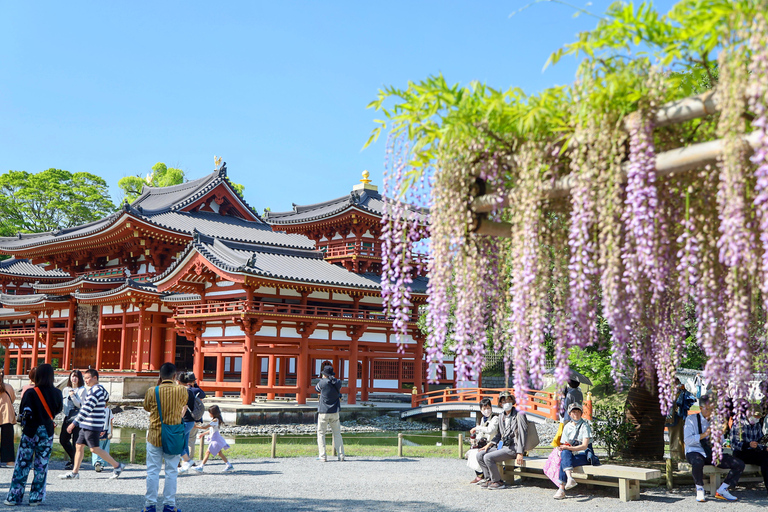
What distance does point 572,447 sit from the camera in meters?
8.79

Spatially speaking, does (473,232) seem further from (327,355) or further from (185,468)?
(327,355)

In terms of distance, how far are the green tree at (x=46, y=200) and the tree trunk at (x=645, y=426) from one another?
45.7 metres

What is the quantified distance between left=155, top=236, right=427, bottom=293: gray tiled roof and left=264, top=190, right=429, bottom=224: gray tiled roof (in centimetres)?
161

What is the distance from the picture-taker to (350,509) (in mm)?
8055

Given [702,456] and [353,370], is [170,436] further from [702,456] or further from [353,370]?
[353,370]

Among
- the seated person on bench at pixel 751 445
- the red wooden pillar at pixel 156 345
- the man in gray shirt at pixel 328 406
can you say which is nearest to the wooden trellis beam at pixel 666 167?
the seated person on bench at pixel 751 445

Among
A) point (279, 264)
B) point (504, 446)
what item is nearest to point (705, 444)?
point (504, 446)

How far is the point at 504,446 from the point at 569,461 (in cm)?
111

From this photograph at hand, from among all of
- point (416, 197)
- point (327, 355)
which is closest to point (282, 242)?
point (327, 355)

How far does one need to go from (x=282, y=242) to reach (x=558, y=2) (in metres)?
28.4

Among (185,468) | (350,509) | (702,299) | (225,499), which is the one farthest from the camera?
(185,468)

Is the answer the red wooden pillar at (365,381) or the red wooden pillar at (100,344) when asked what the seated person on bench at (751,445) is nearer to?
the red wooden pillar at (365,381)

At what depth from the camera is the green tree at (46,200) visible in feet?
154

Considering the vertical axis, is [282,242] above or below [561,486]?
above
